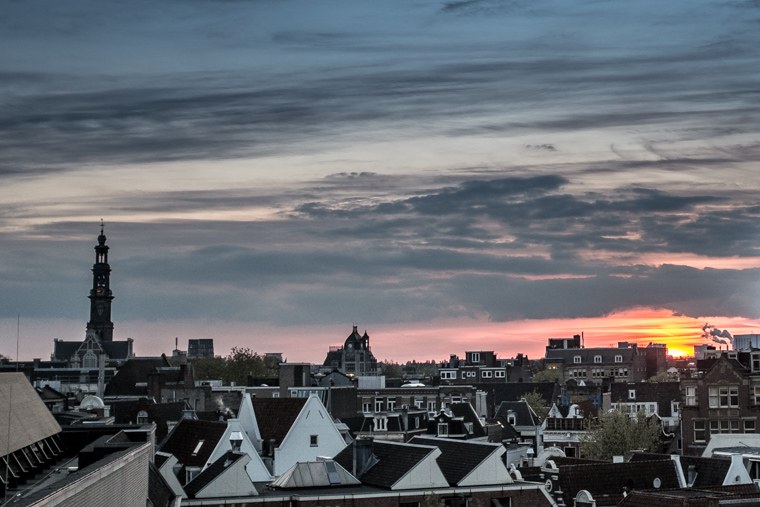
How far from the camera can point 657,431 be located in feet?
361

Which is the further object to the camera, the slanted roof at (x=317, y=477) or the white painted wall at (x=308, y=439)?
the white painted wall at (x=308, y=439)

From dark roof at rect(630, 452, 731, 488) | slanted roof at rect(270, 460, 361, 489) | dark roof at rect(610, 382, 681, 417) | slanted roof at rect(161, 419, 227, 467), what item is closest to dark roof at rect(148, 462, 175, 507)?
slanted roof at rect(270, 460, 361, 489)

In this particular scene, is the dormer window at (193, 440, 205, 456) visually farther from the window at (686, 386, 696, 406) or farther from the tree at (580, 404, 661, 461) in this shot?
the window at (686, 386, 696, 406)

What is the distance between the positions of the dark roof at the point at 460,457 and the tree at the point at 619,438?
37.7 m

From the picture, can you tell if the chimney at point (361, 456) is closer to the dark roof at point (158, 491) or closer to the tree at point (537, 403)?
the dark roof at point (158, 491)

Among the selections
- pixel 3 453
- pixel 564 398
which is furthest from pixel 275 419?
pixel 564 398

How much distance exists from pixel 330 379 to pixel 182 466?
2879 inches

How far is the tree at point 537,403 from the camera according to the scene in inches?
6156

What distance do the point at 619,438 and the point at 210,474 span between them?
5018 centimetres

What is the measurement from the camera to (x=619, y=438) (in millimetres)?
102500

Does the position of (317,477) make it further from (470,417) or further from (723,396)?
(470,417)

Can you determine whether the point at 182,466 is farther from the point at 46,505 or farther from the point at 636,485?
the point at 46,505

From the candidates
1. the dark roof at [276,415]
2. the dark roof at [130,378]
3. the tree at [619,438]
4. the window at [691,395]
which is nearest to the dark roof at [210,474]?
the dark roof at [276,415]

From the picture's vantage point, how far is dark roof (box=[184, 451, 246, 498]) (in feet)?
203
